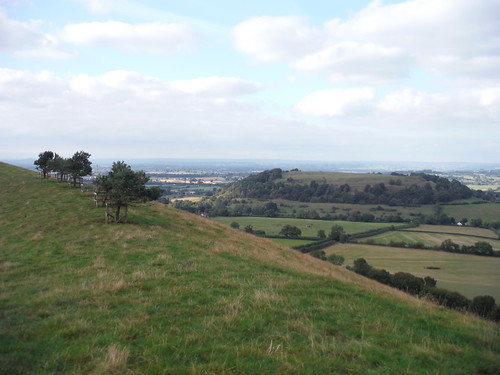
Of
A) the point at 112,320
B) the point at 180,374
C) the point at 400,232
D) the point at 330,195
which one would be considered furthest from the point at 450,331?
the point at 330,195

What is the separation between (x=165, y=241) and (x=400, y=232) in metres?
83.7

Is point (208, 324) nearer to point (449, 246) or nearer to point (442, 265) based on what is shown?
point (442, 265)

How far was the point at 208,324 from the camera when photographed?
25.8 feet

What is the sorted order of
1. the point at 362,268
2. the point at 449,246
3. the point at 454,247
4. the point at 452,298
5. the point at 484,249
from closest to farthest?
the point at 452,298 → the point at 362,268 → the point at 484,249 → the point at 454,247 → the point at 449,246

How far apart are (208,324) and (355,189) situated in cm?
15609

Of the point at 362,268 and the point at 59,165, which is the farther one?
the point at 362,268

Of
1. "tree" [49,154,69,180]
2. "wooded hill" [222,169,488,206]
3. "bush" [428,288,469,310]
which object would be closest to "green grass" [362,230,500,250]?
"bush" [428,288,469,310]

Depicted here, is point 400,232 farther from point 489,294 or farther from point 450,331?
point 450,331

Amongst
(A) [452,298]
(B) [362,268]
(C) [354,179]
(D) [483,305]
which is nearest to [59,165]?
(B) [362,268]

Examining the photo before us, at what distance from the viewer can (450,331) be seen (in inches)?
339

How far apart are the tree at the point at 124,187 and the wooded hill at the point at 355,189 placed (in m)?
125

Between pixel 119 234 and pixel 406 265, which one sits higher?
pixel 119 234

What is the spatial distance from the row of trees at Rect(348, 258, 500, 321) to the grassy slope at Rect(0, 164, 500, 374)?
16281 mm

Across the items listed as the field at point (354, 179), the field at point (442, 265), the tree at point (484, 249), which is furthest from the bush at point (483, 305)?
the field at point (354, 179)
